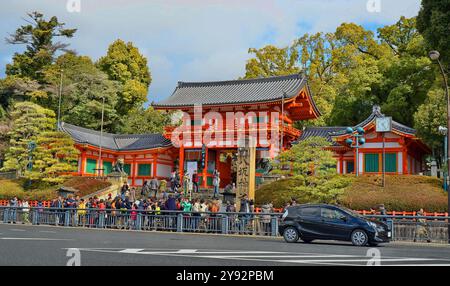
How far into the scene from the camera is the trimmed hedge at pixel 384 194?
2787cm

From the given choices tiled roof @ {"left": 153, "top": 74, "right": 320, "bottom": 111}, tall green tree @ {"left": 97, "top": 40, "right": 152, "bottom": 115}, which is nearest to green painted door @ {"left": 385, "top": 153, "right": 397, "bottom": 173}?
tiled roof @ {"left": 153, "top": 74, "right": 320, "bottom": 111}

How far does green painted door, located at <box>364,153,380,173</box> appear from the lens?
39312 millimetres

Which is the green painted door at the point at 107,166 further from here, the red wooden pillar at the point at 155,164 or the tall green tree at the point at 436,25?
the tall green tree at the point at 436,25

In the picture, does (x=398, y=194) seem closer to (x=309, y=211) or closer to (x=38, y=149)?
(x=309, y=211)

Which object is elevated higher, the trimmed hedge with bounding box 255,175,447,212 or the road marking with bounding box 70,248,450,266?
the trimmed hedge with bounding box 255,175,447,212

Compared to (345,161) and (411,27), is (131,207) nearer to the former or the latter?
(345,161)

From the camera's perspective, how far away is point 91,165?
4866 centimetres

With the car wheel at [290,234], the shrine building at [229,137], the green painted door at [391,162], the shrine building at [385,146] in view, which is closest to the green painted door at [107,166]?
the shrine building at [229,137]

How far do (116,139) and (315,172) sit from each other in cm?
2766

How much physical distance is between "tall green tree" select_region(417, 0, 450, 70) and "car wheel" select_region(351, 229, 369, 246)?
1247 centimetres

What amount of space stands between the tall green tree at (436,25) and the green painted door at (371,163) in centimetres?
1397

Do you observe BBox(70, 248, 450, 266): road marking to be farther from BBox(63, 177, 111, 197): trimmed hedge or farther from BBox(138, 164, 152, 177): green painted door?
BBox(138, 164, 152, 177): green painted door

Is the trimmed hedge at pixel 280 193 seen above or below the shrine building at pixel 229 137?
below

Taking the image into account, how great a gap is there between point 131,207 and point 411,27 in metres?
42.3
